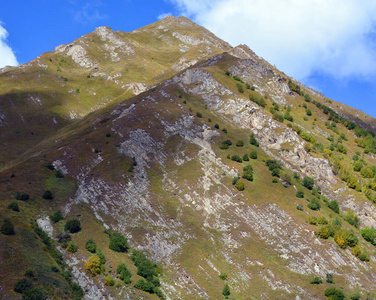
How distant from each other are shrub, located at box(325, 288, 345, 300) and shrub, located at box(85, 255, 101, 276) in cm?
3983

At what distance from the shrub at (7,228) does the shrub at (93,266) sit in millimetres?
12272

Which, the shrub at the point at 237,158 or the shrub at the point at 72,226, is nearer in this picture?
the shrub at the point at 72,226

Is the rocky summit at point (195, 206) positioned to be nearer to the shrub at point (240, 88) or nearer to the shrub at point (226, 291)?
the shrub at point (226, 291)

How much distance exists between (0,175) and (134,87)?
93.9m

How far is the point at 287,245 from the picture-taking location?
63.5m

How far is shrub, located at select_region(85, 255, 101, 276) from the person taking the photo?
46812 mm

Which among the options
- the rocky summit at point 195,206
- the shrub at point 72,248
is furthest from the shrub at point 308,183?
the shrub at point 72,248

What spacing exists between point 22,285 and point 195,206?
1541 inches

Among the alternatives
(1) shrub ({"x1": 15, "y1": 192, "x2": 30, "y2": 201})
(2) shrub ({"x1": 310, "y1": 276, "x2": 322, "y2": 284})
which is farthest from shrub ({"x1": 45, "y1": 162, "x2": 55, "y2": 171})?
(2) shrub ({"x1": 310, "y1": 276, "x2": 322, "y2": 284})

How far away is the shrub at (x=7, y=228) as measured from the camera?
45656 mm

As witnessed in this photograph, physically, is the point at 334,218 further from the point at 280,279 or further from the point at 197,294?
the point at 197,294

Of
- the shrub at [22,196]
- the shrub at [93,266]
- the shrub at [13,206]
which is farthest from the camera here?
the shrub at [22,196]

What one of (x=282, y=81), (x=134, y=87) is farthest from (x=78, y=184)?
(x=282, y=81)

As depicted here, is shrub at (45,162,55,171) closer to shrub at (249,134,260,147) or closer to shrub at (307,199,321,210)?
shrub at (249,134,260,147)
